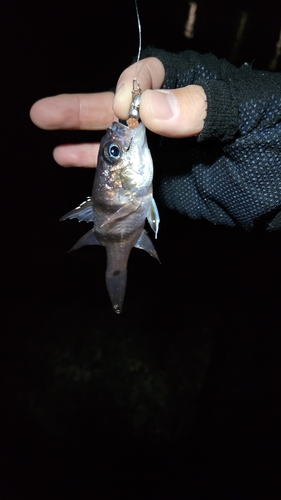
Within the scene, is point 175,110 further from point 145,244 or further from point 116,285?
point 116,285

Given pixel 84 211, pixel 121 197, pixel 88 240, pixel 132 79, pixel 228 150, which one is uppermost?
pixel 132 79

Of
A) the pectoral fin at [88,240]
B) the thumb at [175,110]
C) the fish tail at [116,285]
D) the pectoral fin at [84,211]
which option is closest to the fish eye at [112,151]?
the thumb at [175,110]

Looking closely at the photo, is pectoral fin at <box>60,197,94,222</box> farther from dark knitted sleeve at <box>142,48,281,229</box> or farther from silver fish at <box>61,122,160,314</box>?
dark knitted sleeve at <box>142,48,281,229</box>

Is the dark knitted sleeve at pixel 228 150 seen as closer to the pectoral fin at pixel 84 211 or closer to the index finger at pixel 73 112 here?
the index finger at pixel 73 112

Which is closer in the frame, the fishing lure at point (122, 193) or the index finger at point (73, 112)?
the fishing lure at point (122, 193)

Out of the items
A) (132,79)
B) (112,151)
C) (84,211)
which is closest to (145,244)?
(84,211)

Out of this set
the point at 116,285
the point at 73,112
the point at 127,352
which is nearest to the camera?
the point at 116,285
